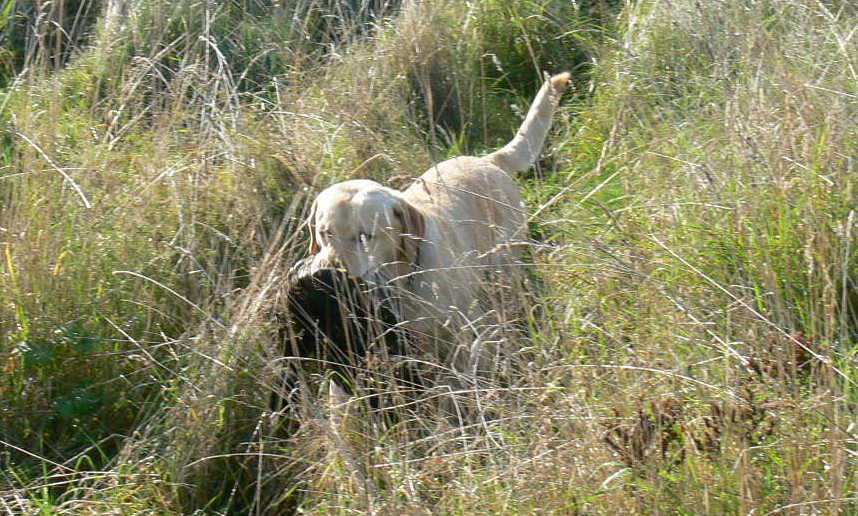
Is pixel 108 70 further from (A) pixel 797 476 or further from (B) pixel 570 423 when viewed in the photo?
(A) pixel 797 476

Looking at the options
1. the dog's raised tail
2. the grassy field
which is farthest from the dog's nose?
the dog's raised tail

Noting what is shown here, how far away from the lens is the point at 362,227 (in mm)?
3281

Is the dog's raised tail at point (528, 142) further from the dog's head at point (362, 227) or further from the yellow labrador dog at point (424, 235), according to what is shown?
the dog's head at point (362, 227)

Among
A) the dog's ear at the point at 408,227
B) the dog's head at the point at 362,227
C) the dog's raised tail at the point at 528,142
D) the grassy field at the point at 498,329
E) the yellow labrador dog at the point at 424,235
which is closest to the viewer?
the grassy field at the point at 498,329

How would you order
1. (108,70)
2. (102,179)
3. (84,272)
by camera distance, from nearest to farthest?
1. (84,272)
2. (102,179)
3. (108,70)

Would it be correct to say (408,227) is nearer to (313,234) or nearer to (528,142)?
(313,234)

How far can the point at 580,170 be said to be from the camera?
4340 millimetres

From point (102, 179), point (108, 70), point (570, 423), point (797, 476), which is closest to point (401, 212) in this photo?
point (102, 179)

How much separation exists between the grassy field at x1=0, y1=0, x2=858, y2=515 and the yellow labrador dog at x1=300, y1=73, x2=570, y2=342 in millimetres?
150

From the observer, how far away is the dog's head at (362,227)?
10.6 feet

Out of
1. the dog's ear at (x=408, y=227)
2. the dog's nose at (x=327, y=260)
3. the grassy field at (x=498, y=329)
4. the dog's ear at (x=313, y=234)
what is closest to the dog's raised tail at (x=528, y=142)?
the grassy field at (x=498, y=329)

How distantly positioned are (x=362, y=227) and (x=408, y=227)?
6.7 inches

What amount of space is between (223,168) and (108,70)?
1304 millimetres

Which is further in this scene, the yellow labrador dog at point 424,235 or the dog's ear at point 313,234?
the dog's ear at point 313,234
